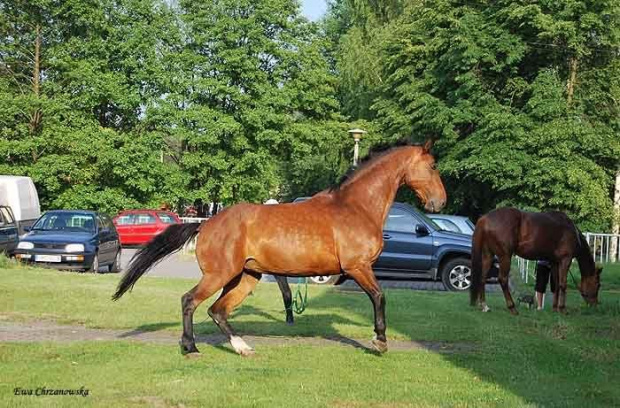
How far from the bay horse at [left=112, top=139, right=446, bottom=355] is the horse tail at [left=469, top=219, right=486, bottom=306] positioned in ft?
15.6

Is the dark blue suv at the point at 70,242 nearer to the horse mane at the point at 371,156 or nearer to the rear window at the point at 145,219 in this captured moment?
the horse mane at the point at 371,156

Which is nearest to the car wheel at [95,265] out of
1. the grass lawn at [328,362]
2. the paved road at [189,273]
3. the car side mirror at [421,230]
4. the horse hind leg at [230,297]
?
the paved road at [189,273]

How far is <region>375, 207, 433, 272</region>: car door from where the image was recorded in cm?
1931

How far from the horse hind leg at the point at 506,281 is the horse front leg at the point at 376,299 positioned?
4860 mm

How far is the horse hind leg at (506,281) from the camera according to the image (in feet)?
42.3

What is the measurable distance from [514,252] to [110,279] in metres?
8.78

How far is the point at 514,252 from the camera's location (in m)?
13.7

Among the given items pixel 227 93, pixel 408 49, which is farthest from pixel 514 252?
pixel 227 93

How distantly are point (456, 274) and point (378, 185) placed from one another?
421 inches

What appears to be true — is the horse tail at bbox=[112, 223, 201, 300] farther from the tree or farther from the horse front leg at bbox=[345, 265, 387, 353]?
the tree

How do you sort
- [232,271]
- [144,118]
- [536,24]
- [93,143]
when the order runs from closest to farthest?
[232,271] → [536,24] → [93,143] → [144,118]

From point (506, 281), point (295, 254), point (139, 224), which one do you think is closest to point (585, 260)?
point (506, 281)

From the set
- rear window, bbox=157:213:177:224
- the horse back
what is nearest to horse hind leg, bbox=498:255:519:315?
the horse back

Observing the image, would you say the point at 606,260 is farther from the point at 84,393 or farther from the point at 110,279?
the point at 84,393
